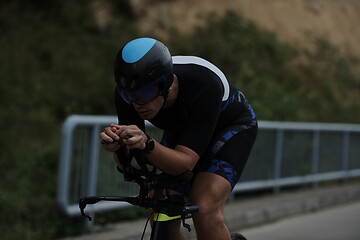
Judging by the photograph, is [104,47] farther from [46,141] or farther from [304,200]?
[304,200]

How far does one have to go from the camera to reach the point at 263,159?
30.7 ft

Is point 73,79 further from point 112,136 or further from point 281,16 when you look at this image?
point 112,136

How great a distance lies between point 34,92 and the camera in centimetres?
1277

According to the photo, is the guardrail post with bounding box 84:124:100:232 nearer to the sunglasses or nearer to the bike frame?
the bike frame

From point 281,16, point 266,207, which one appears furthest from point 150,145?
point 281,16

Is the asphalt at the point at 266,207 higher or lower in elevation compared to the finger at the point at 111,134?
lower

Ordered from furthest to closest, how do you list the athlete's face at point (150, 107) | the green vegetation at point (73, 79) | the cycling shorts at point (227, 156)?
the green vegetation at point (73, 79)
the cycling shorts at point (227, 156)
the athlete's face at point (150, 107)

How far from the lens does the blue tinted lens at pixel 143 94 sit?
8.96 feet

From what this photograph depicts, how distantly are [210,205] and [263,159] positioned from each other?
20.4 feet

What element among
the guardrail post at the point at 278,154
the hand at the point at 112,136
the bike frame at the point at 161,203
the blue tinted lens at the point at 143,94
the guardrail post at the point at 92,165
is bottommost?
the guardrail post at the point at 278,154

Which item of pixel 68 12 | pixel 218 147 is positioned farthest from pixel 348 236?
pixel 68 12

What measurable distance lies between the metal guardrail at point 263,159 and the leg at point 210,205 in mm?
2782

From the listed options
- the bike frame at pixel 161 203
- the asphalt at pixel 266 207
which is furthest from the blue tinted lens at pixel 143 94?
the asphalt at pixel 266 207

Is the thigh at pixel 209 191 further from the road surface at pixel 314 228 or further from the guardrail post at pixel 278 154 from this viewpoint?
the guardrail post at pixel 278 154
